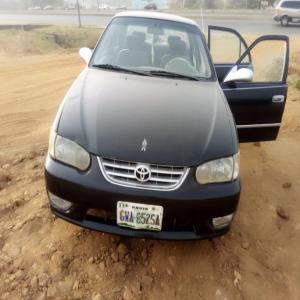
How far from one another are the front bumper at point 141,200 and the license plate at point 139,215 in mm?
33

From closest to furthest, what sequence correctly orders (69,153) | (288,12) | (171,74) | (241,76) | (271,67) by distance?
(69,153), (171,74), (241,76), (271,67), (288,12)

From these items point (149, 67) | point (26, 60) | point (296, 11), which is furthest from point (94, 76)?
point (296, 11)

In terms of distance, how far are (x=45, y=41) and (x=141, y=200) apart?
1428 centimetres

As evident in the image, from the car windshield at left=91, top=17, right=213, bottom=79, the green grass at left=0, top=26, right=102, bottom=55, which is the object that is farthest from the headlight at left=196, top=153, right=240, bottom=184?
the green grass at left=0, top=26, right=102, bottom=55

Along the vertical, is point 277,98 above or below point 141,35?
below

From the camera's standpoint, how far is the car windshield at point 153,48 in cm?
374

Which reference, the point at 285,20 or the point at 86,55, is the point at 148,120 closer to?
the point at 86,55

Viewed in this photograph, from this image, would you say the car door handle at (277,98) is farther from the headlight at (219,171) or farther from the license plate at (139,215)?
the license plate at (139,215)

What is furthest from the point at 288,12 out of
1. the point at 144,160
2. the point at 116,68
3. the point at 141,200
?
the point at 141,200

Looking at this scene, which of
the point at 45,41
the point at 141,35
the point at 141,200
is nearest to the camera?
the point at 141,200

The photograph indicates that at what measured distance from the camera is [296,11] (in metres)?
21.0

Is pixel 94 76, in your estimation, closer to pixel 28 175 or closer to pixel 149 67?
pixel 149 67

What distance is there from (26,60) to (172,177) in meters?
9.10

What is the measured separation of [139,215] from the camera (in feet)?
8.08
